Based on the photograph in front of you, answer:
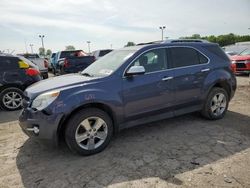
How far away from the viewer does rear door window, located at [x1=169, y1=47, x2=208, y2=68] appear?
5004 mm

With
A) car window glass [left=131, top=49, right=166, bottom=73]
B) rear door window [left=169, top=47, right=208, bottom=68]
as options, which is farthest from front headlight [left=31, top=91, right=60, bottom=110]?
rear door window [left=169, top=47, right=208, bottom=68]

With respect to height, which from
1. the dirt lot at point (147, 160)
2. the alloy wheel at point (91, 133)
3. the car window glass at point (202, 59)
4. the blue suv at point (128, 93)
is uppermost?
the car window glass at point (202, 59)

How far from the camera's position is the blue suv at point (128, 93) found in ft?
12.8

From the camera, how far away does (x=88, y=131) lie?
13.3ft

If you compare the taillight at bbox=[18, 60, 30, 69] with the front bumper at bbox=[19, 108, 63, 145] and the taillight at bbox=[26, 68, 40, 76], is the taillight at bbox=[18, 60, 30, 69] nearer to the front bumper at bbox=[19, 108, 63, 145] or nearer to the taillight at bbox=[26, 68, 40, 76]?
the taillight at bbox=[26, 68, 40, 76]

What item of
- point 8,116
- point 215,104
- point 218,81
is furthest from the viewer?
point 8,116

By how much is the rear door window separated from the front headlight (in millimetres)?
2327

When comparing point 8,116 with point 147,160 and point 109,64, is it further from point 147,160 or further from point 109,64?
point 147,160

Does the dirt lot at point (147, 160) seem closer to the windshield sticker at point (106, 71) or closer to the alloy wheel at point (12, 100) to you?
the windshield sticker at point (106, 71)

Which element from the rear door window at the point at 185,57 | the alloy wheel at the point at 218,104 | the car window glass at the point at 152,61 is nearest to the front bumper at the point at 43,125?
the car window glass at the point at 152,61

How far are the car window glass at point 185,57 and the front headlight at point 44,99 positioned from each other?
2351 millimetres

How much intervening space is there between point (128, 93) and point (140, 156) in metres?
1.06

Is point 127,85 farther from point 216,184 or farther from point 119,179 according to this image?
point 216,184

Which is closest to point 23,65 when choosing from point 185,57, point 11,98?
point 11,98
